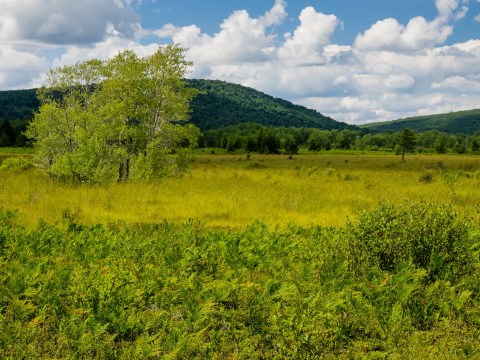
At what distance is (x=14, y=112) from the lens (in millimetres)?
190875

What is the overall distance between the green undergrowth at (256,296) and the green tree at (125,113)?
519 inches

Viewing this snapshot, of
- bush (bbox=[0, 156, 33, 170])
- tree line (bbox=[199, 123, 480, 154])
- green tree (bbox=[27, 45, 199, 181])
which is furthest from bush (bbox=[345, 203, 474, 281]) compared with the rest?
tree line (bbox=[199, 123, 480, 154])

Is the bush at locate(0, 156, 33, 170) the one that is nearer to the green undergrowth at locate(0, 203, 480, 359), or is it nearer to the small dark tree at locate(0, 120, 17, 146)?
the green undergrowth at locate(0, 203, 480, 359)

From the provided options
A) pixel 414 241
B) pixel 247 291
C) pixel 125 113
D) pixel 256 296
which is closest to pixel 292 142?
pixel 125 113

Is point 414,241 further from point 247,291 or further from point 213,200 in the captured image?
point 213,200

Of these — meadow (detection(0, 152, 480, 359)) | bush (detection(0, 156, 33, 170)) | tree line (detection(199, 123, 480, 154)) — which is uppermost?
tree line (detection(199, 123, 480, 154))

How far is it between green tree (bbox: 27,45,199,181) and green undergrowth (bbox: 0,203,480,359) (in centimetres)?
1319

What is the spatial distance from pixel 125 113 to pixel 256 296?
59.5 feet

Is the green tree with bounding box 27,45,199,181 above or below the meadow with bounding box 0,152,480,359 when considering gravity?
above

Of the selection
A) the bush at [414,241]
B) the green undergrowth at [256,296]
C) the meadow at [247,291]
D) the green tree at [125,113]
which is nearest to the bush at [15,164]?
the green tree at [125,113]

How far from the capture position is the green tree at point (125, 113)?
72.0 feet

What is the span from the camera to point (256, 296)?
6.10 m

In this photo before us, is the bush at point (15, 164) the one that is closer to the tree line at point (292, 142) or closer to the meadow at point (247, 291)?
the meadow at point (247, 291)

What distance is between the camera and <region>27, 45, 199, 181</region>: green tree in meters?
21.9
